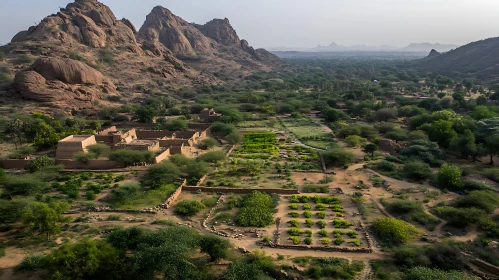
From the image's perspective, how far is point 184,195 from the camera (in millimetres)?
27906

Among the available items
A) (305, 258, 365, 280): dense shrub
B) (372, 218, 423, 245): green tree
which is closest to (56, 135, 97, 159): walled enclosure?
(305, 258, 365, 280): dense shrub

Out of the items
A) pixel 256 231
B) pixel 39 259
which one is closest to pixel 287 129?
pixel 256 231

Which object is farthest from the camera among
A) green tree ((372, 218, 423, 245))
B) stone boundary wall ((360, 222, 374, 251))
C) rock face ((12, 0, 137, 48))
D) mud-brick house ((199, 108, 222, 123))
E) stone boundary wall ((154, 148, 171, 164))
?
rock face ((12, 0, 137, 48))

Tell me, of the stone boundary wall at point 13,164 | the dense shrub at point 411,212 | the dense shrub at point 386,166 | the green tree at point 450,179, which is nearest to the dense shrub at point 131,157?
the stone boundary wall at point 13,164

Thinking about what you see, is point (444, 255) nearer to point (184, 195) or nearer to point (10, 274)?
point (184, 195)

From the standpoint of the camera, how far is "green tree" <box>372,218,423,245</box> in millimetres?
20312

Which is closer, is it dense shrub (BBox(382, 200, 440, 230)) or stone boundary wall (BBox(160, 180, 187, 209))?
dense shrub (BBox(382, 200, 440, 230))

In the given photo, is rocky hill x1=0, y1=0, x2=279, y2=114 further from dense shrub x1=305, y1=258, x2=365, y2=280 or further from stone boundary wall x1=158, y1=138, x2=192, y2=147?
dense shrub x1=305, y1=258, x2=365, y2=280

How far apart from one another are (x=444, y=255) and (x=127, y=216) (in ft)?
68.0

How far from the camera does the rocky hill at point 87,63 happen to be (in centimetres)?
6206

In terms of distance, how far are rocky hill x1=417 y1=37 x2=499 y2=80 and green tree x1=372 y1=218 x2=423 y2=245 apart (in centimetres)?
12379

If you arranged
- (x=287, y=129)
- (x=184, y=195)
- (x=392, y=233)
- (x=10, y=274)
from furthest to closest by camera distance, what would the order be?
(x=287, y=129)
(x=184, y=195)
(x=392, y=233)
(x=10, y=274)

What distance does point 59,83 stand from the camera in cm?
6384

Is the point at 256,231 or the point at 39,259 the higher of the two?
the point at 39,259
